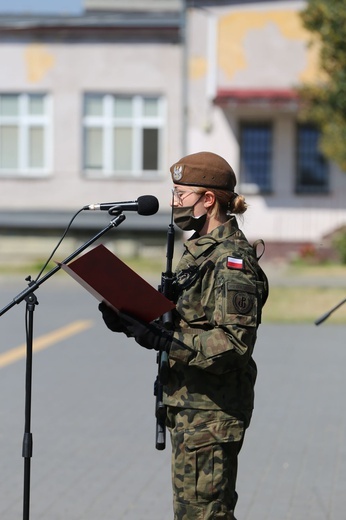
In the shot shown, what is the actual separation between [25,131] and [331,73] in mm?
8410

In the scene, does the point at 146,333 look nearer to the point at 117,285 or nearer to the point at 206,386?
the point at 117,285

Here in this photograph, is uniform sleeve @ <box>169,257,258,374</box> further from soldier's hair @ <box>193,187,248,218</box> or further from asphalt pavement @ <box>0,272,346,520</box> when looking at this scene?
asphalt pavement @ <box>0,272,346,520</box>

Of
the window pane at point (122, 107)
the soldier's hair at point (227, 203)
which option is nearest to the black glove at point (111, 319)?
the soldier's hair at point (227, 203)

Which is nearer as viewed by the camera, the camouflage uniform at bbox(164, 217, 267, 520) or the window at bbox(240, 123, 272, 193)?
the camouflage uniform at bbox(164, 217, 267, 520)

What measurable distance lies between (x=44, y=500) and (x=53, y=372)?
15.8ft

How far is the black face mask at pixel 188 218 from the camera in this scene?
437cm

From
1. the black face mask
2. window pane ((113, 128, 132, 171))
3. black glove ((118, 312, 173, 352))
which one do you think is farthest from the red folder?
window pane ((113, 128, 132, 171))

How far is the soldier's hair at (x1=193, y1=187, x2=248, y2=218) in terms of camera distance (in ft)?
14.3

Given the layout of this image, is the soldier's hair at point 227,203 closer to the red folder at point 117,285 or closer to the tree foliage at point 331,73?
the red folder at point 117,285

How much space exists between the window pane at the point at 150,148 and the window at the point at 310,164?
3526 millimetres

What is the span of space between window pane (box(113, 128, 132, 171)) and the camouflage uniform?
24.0 metres

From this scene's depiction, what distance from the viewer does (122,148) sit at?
28.2 m

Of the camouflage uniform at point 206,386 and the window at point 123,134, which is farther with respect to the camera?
the window at point 123,134

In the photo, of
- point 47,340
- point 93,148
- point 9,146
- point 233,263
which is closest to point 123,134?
point 93,148
